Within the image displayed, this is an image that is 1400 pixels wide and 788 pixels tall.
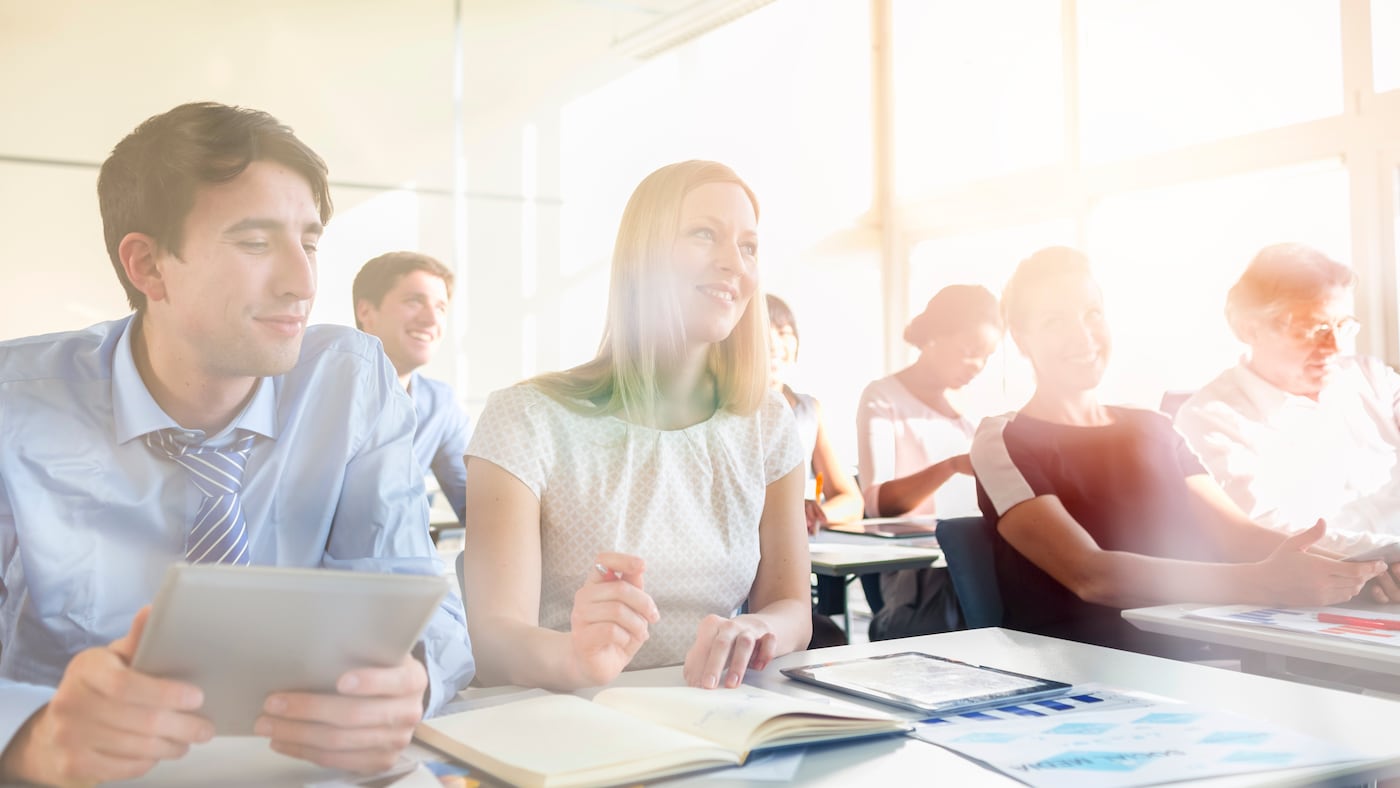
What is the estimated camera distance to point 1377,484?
9.70 ft

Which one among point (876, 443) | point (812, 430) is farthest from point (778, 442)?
point (876, 443)

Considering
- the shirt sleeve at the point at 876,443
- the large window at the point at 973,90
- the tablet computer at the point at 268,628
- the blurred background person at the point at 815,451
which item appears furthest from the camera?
the large window at the point at 973,90

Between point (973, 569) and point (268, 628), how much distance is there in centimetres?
173

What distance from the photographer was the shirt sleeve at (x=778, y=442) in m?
A: 1.95

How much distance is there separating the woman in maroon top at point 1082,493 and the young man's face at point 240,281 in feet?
4.76

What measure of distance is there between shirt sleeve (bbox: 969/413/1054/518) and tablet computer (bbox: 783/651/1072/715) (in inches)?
34.2

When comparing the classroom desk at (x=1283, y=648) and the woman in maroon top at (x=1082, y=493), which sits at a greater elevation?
the woman in maroon top at (x=1082, y=493)

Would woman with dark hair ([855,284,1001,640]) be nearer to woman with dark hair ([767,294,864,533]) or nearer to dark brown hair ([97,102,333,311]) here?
woman with dark hair ([767,294,864,533])

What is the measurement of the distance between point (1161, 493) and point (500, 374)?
4337 mm

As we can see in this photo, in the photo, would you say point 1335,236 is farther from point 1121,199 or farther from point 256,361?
point 256,361

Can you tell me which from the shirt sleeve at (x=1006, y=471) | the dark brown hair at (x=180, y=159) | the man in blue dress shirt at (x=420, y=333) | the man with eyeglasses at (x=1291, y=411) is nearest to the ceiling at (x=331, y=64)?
the man in blue dress shirt at (x=420, y=333)

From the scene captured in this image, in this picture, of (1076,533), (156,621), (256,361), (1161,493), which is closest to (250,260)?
(256,361)

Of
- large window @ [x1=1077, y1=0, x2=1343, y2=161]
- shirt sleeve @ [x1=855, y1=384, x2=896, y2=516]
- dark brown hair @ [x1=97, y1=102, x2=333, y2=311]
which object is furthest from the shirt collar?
large window @ [x1=1077, y1=0, x2=1343, y2=161]

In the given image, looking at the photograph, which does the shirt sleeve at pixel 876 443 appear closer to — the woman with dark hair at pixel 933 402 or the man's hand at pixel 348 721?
the woman with dark hair at pixel 933 402
